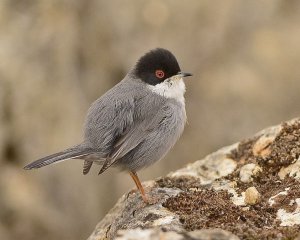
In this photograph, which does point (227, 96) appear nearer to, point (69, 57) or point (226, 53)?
point (226, 53)

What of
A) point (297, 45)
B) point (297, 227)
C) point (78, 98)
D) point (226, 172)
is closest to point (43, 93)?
point (78, 98)

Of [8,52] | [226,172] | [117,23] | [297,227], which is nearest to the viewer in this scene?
[297,227]

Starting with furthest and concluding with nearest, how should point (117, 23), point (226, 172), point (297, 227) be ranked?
point (117, 23)
point (226, 172)
point (297, 227)

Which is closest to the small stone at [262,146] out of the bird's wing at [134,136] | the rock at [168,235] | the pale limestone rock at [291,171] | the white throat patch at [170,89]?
the pale limestone rock at [291,171]

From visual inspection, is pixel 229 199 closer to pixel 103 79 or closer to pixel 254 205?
pixel 254 205

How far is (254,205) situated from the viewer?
5609mm

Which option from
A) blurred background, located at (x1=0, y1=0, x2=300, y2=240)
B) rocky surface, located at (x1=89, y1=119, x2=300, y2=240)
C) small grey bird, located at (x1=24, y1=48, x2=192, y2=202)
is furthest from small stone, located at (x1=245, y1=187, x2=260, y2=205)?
blurred background, located at (x1=0, y1=0, x2=300, y2=240)

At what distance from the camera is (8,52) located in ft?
39.6

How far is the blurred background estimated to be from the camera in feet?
38.9

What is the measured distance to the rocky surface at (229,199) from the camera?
4.89 meters

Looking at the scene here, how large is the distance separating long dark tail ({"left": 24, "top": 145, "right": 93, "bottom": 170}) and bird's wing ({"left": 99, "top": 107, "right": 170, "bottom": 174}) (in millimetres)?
229

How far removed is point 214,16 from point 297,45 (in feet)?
5.62

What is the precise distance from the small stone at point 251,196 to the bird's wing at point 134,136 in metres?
1.30

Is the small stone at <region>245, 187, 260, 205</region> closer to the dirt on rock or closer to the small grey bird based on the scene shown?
the dirt on rock
